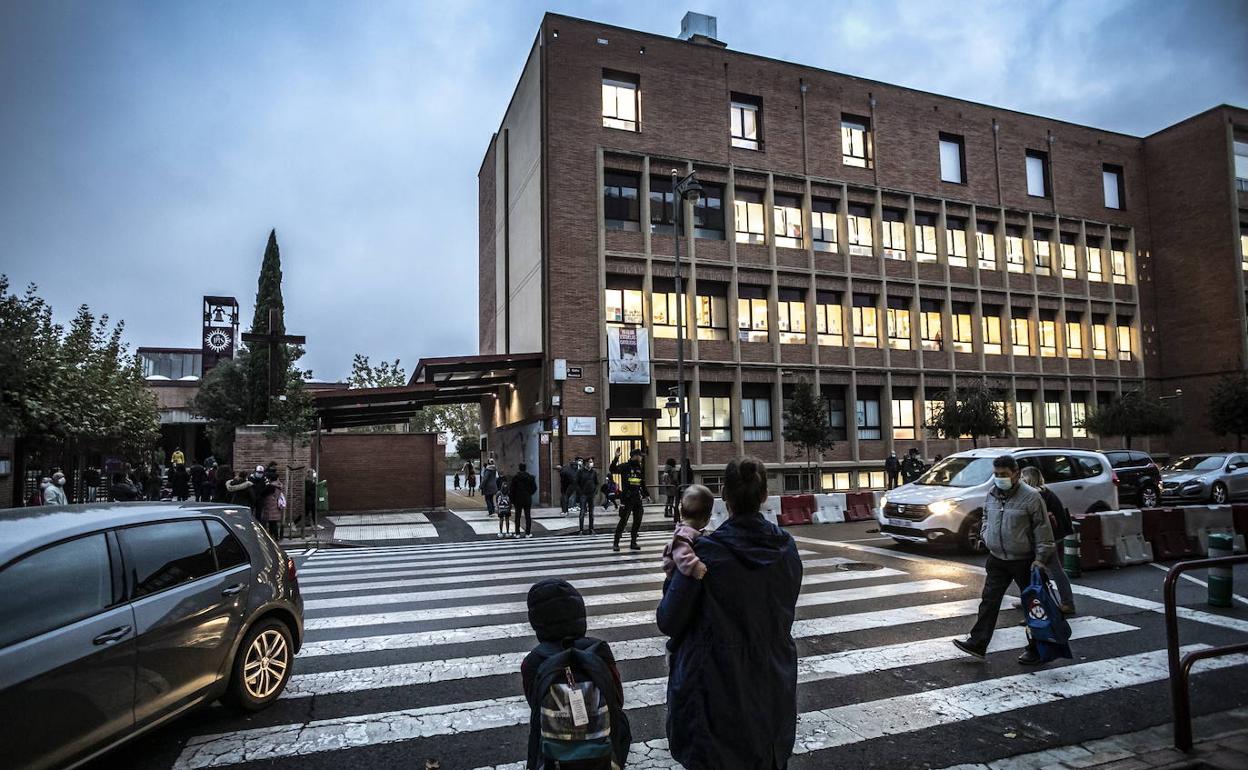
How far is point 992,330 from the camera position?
33.4 m

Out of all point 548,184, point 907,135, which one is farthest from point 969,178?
point 548,184

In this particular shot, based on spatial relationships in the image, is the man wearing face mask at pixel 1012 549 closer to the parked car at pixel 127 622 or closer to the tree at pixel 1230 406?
the parked car at pixel 127 622

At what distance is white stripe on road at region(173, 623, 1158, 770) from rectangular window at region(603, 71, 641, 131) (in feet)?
83.8

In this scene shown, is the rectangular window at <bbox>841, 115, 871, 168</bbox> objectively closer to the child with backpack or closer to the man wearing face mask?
the man wearing face mask

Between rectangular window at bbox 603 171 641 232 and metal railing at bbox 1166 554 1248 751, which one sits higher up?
rectangular window at bbox 603 171 641 232

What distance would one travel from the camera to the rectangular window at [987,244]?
3369cm

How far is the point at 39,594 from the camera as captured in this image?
3.57 meters

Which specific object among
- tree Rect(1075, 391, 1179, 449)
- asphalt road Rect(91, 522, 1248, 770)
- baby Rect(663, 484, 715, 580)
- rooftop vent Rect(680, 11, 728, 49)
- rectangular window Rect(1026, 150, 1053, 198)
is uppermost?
rooftop vent Rect(680, 11, 728, 49)

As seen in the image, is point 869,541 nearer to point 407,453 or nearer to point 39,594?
point 39,594

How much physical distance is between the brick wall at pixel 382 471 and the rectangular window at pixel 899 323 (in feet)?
63.6

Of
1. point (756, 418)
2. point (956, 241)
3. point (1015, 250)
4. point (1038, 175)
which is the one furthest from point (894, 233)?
point (756, 418)

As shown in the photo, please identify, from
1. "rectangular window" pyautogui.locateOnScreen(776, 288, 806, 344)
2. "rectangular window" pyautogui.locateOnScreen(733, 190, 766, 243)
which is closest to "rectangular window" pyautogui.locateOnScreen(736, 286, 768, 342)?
"rectangular window" pyautogui.locateOnScreen(776, 288, 806, 344)

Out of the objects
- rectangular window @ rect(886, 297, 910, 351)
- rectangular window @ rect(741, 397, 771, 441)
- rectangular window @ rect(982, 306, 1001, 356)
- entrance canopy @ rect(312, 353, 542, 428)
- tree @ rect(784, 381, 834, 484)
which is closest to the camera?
entrance canopy @ rect(312, 353, 542, 428)

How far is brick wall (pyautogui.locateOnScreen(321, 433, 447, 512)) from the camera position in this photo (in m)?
25.3
